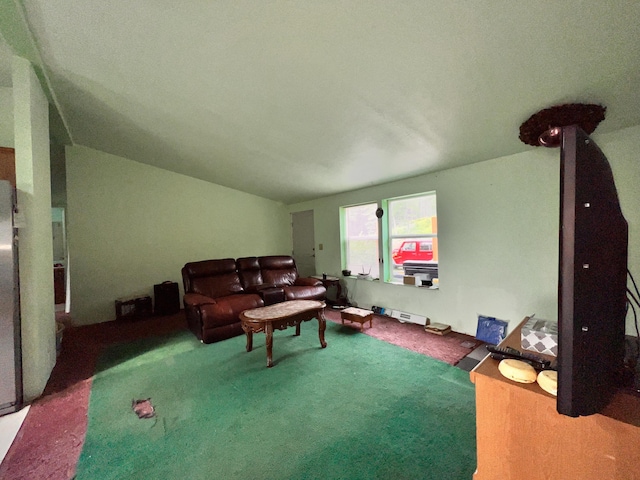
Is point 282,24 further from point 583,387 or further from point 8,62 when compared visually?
point 8,62

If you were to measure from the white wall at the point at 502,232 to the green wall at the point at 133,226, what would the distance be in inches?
143

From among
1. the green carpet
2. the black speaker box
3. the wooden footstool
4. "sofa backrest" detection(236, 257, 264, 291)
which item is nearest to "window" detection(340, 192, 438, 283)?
the wooden footstool

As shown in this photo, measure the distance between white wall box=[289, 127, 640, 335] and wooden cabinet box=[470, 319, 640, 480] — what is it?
7.30 feet

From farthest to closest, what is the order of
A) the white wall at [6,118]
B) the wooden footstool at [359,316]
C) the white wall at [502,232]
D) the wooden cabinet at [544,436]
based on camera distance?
the wooden footstool at [359,316] → the white wall at [6,118] → the white wall at [502,232] → the wooden cabinet at [544,436]

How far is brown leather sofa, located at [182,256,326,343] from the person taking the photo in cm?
307

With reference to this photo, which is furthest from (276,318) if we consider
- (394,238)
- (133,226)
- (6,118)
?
(133,226)

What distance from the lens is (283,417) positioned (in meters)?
1.73

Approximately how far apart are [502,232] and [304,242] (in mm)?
3880

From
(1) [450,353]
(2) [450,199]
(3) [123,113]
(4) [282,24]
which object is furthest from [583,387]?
(3) [123,113]

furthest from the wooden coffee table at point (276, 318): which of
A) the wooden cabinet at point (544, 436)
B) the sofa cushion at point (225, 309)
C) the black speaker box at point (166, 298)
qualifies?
the black speaker box at point (166, 298)

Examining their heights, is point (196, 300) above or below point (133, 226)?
below

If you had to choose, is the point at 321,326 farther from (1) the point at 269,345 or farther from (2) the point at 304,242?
(2) the point at 304,242

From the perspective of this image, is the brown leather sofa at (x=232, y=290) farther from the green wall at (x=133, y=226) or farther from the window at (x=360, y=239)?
the green wall at (x=133, y=226)

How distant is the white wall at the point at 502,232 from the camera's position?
2174 mm
